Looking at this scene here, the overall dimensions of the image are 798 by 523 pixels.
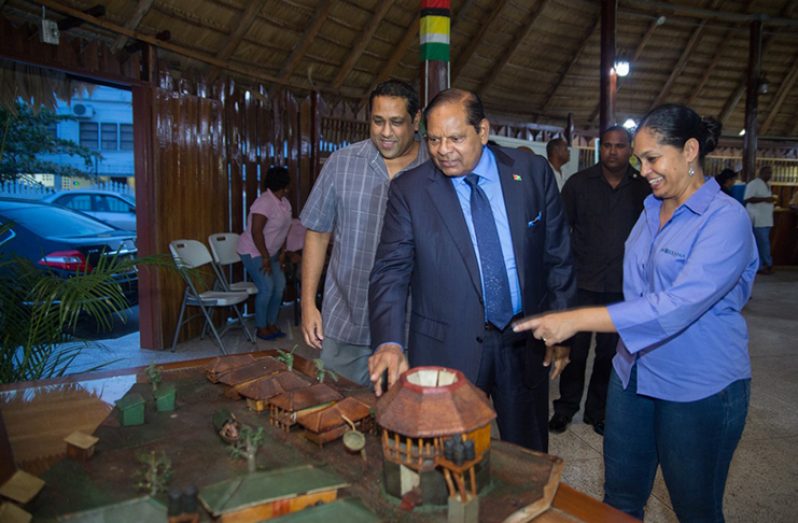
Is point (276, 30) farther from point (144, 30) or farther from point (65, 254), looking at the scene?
point (65, 254)

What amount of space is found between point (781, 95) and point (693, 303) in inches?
585

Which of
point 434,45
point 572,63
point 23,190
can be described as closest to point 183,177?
point 434,45

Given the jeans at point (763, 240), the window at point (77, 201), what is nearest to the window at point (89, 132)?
the window at point (77, 201)

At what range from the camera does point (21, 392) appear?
2.06 m

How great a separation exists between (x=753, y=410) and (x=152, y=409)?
158 inches

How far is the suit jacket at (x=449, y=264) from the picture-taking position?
6.77 feet

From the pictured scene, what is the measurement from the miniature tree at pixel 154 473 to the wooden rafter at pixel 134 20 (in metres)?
4.65

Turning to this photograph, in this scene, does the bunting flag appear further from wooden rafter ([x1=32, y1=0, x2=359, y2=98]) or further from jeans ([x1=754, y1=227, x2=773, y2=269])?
jeans ([x1=754, y1=227, x2=773, y2=269])

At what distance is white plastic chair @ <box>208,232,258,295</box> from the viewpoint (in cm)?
604

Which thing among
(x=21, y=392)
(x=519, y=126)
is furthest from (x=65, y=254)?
(x=519, y=126)

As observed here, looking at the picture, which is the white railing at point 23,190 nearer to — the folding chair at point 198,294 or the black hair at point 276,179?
the folding chair at point 198,294

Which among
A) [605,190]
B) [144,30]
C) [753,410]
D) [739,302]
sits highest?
[144,30]

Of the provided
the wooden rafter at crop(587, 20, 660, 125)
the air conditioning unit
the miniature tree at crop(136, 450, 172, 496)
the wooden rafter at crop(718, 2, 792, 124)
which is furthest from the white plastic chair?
the air conditioning unit

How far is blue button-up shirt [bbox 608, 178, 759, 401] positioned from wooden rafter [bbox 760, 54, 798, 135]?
1417 cm
